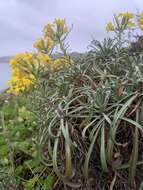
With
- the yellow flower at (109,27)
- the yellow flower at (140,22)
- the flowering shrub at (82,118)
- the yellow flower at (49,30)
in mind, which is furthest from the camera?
the yellow flower at (140,22)

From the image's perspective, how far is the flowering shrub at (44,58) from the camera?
5.44ft

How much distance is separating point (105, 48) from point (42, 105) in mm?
398

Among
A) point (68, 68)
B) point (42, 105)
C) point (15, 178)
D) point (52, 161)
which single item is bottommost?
point (15, 178)

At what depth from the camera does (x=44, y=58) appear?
1819 mm

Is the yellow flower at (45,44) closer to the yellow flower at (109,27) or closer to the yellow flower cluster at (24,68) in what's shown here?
the yellow flower cluster at (24,68)

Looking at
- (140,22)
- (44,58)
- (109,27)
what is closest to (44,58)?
(44,58)

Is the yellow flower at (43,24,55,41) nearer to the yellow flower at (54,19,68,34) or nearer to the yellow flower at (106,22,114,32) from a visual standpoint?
the yellow flower at (54,19,68,34)

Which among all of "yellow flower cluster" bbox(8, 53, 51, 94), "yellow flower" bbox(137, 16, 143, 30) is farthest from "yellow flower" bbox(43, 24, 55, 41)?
"yellow flower" bbox(137, 16, 143, 30)

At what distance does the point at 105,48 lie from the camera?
5.86ft

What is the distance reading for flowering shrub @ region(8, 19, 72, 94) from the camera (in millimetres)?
1660

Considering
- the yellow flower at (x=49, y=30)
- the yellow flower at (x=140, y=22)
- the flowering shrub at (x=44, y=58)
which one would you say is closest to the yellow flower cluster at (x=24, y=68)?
the flowering shrub at (x=44, y=58)

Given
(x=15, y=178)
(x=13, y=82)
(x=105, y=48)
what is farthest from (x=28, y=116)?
(x=105, y=48)

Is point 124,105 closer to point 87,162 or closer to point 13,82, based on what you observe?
point 87,162

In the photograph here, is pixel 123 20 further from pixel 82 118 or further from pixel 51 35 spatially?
pixel 82 118
